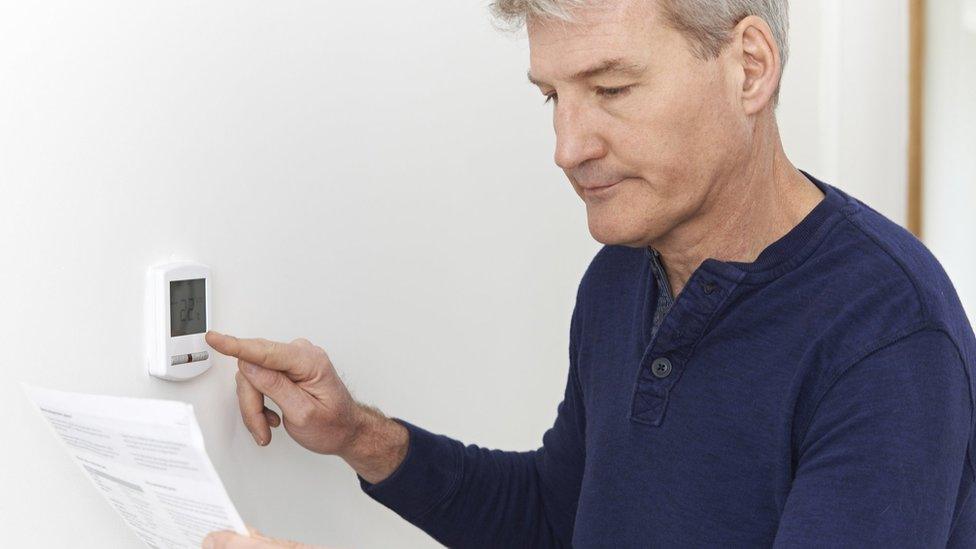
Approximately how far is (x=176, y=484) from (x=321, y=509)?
0.46 meters

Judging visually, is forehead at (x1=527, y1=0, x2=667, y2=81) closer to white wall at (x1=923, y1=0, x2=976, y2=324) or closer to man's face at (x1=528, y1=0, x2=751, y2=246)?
man's face at (x1=528, y1=0, x2=751, y2=246)

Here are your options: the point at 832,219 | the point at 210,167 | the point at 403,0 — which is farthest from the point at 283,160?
the point at 832,219

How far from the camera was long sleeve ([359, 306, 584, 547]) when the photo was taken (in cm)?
132

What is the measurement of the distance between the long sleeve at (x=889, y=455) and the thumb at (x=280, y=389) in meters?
0.53

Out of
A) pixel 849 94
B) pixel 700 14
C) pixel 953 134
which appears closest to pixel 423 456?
pixel 700 14

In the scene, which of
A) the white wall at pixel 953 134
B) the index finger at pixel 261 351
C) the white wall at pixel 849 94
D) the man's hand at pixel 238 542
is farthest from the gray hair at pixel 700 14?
the white wall at pixel 953 134

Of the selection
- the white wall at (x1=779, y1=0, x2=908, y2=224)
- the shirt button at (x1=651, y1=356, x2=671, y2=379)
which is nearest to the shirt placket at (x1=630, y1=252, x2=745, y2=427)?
the shirt button at (x1=651, y1=356, x2=671, y2=379)

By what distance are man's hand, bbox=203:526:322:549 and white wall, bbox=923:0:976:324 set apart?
169cm

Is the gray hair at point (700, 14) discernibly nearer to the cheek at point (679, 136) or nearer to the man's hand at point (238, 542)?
the cheek at point (679, 136)

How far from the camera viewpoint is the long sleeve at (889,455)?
3.12ft

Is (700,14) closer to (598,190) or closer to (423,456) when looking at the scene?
(598,190)

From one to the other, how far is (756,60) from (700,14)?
9cm

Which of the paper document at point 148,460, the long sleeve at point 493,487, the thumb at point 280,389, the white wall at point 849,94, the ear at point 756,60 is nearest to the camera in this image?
the paper document at point 148,460

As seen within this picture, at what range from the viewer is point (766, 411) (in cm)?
109
